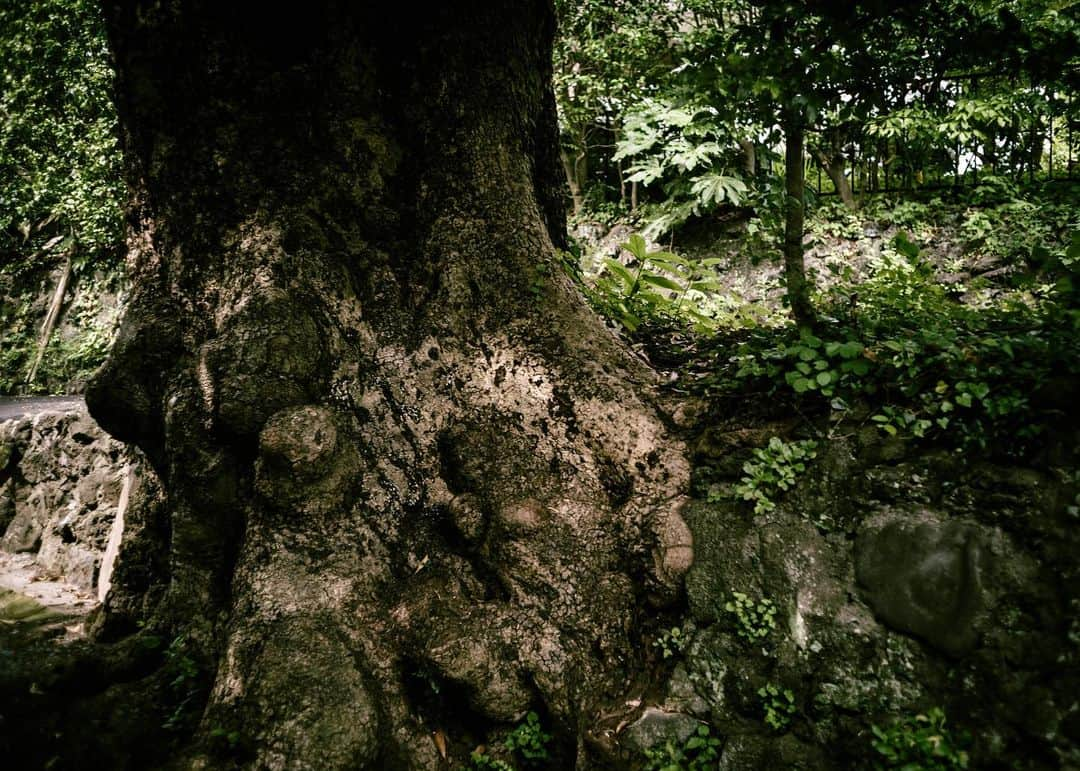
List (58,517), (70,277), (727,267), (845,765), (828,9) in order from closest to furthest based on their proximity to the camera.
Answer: (845,765), (828,9), (58,517), (727,267), (70,277)

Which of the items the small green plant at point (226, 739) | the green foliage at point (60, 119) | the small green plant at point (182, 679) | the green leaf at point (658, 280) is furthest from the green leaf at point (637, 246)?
the green foliage at point (60, 119)

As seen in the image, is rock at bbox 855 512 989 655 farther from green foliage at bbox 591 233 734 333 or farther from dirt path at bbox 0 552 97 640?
dirt path at bbox 0 552 97 640

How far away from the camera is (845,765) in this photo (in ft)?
6.95

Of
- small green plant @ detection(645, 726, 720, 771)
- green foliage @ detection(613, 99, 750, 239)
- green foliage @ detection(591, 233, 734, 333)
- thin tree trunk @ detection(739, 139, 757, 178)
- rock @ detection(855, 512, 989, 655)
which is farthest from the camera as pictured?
thin tree trunk @ detection(739, 139, 757, 178)

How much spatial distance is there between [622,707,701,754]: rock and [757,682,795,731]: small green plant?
0.27 meters

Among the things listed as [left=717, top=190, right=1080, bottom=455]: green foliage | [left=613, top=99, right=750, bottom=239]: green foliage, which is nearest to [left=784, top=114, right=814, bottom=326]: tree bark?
[left=717, top=190, right=1080, bottom=455]: green foliage

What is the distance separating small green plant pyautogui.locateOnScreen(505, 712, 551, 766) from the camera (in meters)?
2.47

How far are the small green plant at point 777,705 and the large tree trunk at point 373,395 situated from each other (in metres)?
0.56

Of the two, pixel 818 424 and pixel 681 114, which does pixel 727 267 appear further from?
pixel 818 424

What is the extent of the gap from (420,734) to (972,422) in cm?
266

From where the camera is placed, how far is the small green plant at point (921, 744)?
6.44 feet

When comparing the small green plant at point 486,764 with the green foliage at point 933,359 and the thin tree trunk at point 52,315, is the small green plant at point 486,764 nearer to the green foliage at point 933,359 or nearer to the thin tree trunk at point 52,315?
the green foliage at point 933,359

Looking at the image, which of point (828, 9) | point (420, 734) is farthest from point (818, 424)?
point (420, 734)

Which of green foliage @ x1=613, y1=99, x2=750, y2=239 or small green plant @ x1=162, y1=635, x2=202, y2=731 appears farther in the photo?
green foliage @ x1=613, y1=99, x2=750, y2=239
